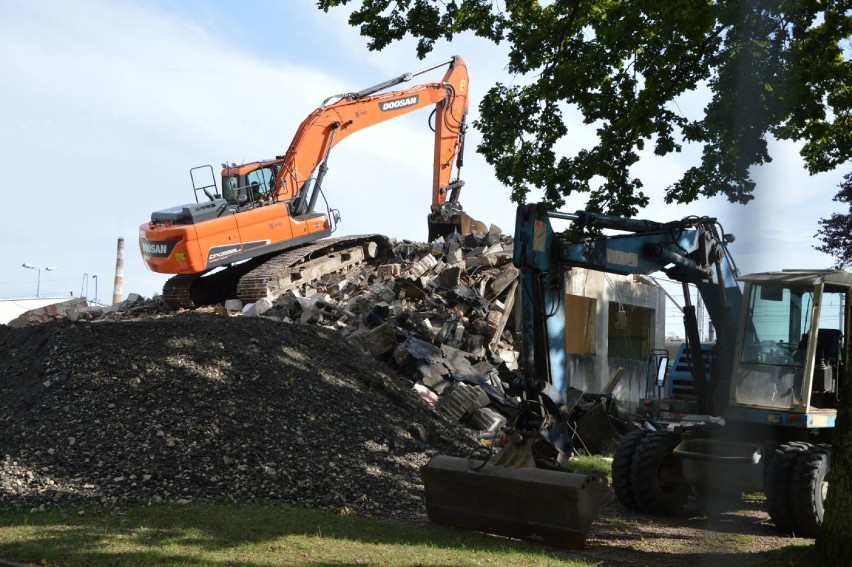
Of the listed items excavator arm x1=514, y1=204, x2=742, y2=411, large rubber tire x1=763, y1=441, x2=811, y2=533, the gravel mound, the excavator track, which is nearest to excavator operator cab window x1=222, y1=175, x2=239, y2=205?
the excavator track

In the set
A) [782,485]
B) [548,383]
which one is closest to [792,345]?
[782,485]

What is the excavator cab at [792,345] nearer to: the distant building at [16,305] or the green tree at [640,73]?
the green tree at [640,73]

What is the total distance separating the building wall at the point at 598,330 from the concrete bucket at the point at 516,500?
35.7ft

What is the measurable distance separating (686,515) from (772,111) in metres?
4.28

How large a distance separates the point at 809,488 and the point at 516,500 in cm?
281

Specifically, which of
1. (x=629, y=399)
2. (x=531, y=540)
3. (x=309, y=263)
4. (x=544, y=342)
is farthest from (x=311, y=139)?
(x=531, y=540)

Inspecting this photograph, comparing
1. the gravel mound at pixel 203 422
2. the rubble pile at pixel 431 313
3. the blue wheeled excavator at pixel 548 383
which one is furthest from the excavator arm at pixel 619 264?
the rubble pile at pixel 431 313

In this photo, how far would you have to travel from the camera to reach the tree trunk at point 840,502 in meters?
5.96

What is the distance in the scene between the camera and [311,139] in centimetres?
2094

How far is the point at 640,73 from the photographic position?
12.2 meters

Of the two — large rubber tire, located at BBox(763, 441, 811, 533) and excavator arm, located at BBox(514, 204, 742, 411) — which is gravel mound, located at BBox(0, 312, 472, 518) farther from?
large rubber tire, located at BBox(763, 441, 811, 533)

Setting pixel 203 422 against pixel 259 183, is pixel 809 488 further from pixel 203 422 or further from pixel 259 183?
pixel 259 183

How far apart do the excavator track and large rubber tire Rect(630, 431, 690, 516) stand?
10457 mm

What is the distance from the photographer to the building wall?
19625mm
